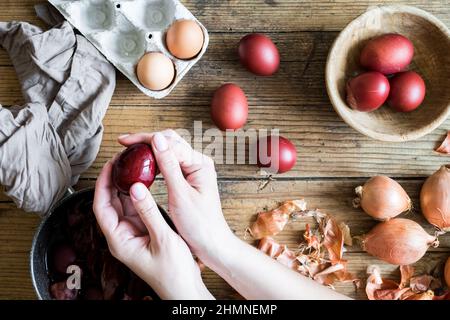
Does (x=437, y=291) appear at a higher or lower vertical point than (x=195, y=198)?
lower

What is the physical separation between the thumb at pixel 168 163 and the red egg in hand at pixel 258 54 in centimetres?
30

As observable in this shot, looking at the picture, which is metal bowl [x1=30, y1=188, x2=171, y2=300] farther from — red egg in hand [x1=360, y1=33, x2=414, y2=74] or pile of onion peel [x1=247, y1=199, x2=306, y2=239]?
red egg in hand [x1=360, y1=33, x2=414, y2=74]

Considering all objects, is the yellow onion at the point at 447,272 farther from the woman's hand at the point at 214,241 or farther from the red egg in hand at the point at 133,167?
the red egg in hand at the point at 133,167

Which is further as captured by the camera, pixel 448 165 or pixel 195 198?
pixel 448 165

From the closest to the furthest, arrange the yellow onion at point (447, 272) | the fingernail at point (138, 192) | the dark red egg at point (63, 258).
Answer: the fingernail at point (138, 192)
the dark red egg at point (63, 258)
the yellow onion at point (447, 272)

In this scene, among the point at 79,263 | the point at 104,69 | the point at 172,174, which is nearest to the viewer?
the point at 172,174

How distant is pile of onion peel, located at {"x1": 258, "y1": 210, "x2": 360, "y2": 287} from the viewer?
110cm

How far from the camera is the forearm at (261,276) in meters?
0.92

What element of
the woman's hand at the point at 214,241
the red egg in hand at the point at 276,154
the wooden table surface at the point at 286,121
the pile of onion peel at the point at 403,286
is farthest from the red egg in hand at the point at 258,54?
the pile of onion peel at the point at 403,286
